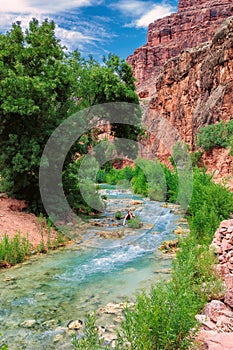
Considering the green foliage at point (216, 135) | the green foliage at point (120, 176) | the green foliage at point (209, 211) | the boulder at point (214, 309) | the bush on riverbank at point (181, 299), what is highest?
the green foliage at point (216, 135)

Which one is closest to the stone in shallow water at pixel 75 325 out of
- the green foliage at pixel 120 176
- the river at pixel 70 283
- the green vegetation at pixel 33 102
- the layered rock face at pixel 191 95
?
the river at pixel 70 283

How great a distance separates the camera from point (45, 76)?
1090 cm

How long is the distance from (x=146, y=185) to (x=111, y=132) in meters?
10.5

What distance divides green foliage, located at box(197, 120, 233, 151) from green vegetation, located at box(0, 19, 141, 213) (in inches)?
680

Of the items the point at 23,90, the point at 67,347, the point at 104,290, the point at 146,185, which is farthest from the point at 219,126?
the point at 67,347

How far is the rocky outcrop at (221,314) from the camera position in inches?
141

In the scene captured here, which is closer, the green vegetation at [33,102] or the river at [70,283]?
the river at [70,283]

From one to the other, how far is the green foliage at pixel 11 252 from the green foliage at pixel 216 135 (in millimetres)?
21410

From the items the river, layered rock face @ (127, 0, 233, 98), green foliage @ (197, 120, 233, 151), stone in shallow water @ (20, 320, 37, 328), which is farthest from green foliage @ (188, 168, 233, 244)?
layered rock face @ (127, 0, 233, 98)

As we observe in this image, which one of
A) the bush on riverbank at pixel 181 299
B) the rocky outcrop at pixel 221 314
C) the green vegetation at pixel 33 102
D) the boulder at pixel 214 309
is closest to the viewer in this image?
the bush on riverbank at pixel 181 299

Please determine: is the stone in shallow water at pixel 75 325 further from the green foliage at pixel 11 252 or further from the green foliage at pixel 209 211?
the green foliage at pixel 209 211

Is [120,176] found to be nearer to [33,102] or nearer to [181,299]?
[33,102]

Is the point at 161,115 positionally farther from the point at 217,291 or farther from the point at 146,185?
the point at 217,291

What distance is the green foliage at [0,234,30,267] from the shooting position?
7575 mm
